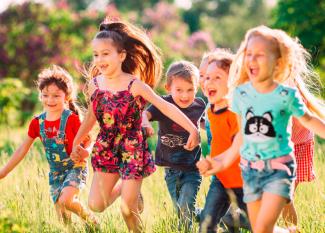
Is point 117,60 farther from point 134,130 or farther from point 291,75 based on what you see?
point 291,75

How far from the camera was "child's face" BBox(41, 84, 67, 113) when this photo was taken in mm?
5398

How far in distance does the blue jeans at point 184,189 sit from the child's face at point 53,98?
1086mm

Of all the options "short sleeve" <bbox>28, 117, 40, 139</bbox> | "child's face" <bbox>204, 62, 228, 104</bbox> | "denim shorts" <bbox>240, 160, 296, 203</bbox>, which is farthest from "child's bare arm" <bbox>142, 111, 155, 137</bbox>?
"denim shorts" <bbox>240, 160, 296, 203</bbox>

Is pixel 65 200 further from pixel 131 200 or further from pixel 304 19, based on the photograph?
pixel 304 19

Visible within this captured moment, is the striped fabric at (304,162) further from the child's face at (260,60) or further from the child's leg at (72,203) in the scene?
the child's leg at (72,203)

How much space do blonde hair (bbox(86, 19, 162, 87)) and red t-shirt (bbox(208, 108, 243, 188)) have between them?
43.2 inches

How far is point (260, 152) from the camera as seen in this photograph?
3.70m

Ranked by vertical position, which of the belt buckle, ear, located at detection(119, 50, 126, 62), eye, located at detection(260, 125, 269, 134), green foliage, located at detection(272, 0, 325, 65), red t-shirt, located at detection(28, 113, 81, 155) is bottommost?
the belt buckle

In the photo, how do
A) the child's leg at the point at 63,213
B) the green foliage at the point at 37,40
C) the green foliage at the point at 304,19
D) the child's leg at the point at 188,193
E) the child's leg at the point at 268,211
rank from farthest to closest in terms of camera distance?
1. the green foliage at the point at 37,40
2. the green foliage at the point at 304,19
3. the child's leg at the point at 63,213
4. the child's leg at the point at 188,193
5. the child's leg at the point at 268,211

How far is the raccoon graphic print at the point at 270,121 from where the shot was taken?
11.9 ft

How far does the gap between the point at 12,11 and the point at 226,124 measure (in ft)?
52.9

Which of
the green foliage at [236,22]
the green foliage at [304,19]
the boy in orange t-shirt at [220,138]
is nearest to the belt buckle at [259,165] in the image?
the boy in orange t-shirt at [220,138]

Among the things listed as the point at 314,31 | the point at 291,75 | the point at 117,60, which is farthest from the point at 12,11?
the point at 291,75

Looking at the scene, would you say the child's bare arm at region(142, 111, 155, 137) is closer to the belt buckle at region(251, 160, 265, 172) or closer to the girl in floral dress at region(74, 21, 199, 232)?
the girl in floral dress at region(74, 21, 199, 232)
